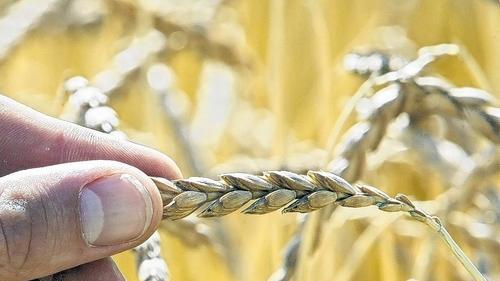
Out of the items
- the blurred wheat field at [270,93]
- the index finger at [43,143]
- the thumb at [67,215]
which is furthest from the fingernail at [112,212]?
the blurred wheat field at [270,93]

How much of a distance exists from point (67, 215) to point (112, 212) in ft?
0.10

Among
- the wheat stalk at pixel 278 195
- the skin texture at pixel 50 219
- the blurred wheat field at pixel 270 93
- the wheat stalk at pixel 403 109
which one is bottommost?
the blurred wheat field at pixel 270 93

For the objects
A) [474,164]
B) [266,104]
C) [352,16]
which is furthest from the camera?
[266,104]

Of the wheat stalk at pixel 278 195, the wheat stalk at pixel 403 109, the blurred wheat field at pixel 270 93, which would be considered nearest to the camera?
the wheat stalk at pixel 278 195

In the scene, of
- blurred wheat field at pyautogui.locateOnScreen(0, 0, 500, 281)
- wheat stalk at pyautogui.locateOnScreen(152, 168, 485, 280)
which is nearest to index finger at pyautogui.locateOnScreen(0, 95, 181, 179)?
blurred wheat field at pyautogui.locateOnScreen(0, 0, 500, 281)

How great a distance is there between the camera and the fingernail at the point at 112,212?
66 cm

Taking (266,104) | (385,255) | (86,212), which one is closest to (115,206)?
(86,212)

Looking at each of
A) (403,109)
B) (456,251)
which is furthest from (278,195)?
(403,109)

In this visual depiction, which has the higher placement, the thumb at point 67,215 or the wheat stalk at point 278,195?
the wheat stalk at point 278,195

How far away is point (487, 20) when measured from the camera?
1172 mm

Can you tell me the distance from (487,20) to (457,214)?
0.95 feet

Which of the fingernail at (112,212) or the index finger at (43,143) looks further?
the index finger at (43,143)

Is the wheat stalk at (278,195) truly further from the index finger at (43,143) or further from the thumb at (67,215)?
the index finger at (43,143)

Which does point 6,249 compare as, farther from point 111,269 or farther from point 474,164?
point 474,164
